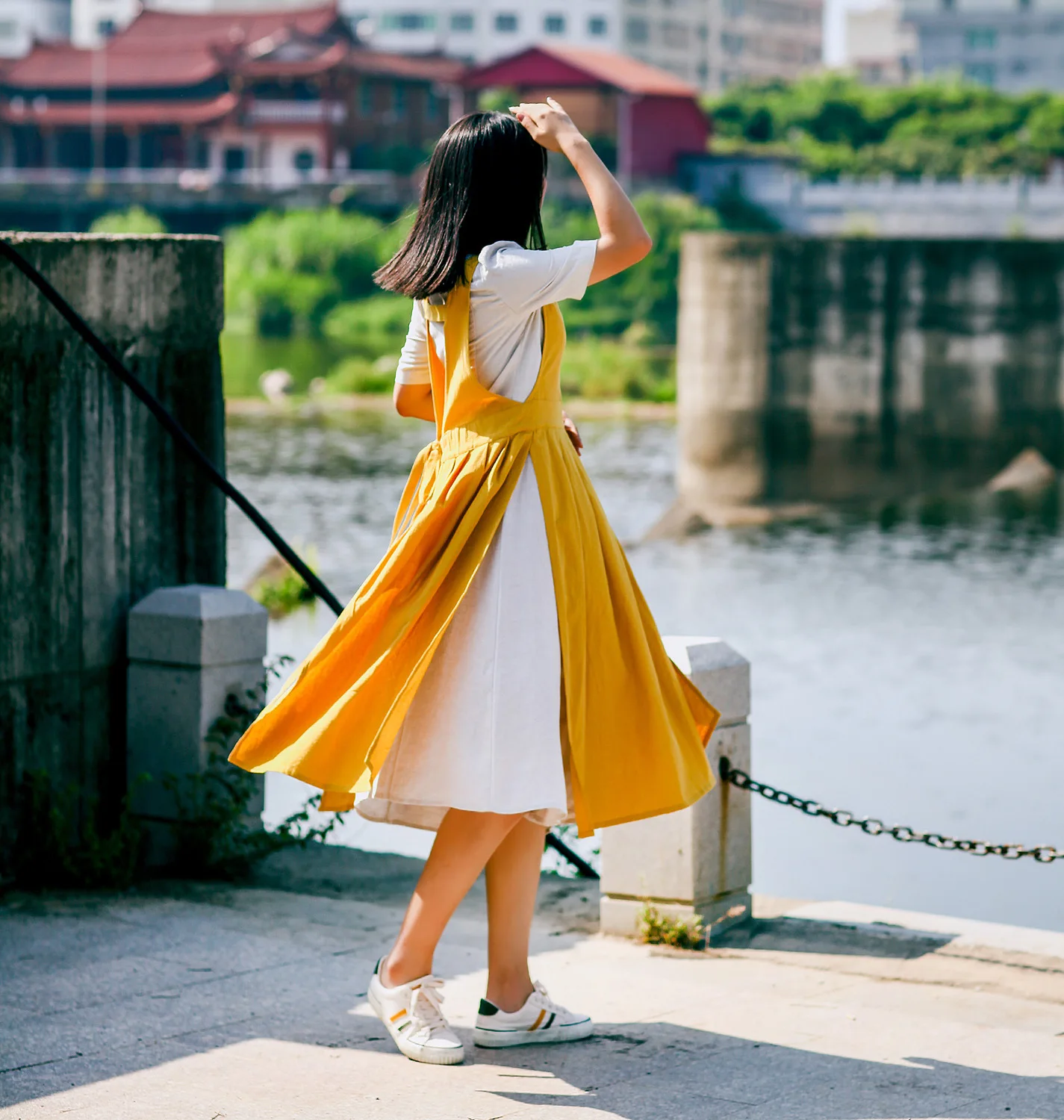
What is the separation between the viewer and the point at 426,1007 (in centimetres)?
352

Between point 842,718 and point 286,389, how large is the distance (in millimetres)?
23730

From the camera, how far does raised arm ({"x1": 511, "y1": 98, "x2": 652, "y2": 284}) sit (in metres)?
3.43

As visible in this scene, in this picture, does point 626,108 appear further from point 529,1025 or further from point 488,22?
point 529,1025

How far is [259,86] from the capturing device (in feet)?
225

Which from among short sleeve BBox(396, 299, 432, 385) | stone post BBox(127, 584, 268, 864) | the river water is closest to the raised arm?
short sleeve BBox(396, 299, 432, 385)

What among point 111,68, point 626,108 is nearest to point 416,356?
point 626,108

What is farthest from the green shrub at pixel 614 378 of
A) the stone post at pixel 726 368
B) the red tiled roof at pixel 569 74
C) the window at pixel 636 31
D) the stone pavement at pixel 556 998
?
the window at pixel 636 31

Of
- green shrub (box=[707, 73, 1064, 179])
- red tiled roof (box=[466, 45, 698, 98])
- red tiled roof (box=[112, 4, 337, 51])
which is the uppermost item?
red tiled roof (box=[112, 4, 337, 51])

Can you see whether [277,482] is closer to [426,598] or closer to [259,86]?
[426,598]

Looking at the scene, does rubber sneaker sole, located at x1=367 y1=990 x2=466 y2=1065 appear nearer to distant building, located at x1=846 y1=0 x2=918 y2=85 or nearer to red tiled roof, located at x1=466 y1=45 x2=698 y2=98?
red tiled roof, located at x1=466 y1=45 x2=698 y2=98

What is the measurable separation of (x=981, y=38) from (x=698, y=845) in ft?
320

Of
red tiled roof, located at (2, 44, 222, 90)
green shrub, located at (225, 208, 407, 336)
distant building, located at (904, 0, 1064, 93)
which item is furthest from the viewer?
distant building, located at (904, 0, 1064, 93)

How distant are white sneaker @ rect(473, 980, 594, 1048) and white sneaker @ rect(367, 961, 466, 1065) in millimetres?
75

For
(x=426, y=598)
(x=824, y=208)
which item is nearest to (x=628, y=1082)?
(x=426, y=598)
